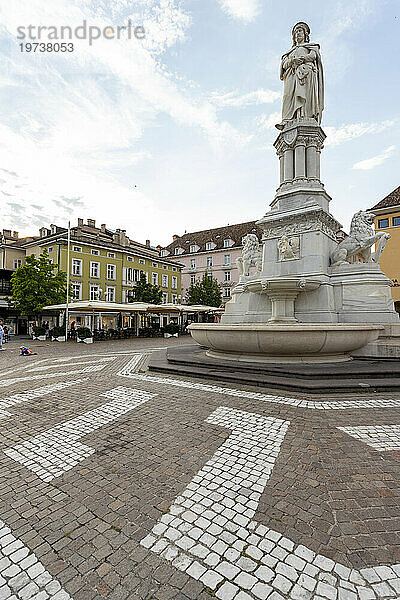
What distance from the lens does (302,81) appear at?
536 inches

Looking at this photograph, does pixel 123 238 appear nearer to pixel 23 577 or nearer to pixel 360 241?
pixel 360 241

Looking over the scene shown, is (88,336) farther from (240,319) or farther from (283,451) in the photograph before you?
(283,451)

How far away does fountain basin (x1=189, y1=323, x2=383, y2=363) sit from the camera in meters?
7.70

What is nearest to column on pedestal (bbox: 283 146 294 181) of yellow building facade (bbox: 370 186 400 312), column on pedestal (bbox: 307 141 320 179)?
column on pedestal (bbox: 307 141 320 179)

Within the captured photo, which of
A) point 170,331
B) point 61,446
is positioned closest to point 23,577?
point 61,446

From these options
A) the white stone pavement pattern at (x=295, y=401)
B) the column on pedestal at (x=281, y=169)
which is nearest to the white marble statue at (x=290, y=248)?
the column on pedestal at (x=281, y=169)

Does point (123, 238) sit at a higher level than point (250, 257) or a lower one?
higher

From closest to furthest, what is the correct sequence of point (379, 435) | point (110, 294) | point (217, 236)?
point (379, 435)
point (110, 294)
point (217, 236)

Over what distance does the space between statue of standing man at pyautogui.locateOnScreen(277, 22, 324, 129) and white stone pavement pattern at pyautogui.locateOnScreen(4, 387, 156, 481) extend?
14.1 metres

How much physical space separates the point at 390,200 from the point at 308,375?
121 ft

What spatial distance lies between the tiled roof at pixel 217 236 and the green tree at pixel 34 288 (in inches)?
1423

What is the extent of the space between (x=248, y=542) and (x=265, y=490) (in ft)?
2.37

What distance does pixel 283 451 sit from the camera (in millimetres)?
3818

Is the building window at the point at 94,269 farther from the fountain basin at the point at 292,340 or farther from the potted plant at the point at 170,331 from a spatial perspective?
the fountain basin at the point at 292,340
